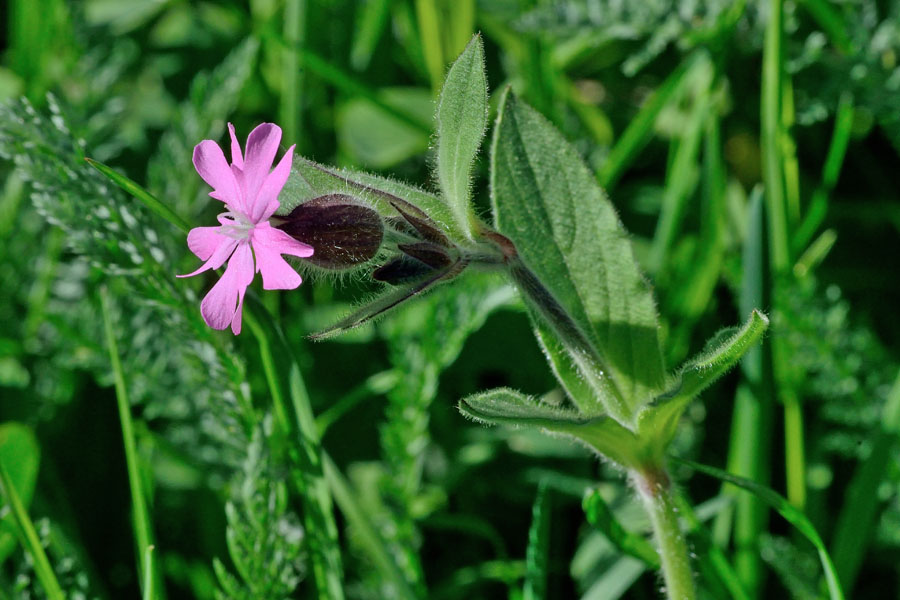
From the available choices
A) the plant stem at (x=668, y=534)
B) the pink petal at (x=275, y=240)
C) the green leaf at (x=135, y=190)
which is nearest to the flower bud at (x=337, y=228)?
the pink petal at (x=275, y=240)

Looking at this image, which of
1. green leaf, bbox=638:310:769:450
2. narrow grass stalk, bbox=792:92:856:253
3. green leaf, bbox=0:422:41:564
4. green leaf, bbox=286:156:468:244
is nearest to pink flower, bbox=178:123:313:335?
green leaf, bbox=286:156:468:244

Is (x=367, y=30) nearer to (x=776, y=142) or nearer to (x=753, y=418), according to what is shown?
(x=776, y=142)

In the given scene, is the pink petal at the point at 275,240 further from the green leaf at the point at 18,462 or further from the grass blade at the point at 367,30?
the grass blade at the point at 367,30

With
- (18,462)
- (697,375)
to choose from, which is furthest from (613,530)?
(18,462)

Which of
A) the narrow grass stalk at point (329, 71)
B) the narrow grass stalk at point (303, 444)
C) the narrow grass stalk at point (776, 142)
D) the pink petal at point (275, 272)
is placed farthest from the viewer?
the narrow grass stalk at point (329, 71)

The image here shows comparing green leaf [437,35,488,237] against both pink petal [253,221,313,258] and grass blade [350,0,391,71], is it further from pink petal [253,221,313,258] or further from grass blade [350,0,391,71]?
grass blade [350,0,391,71]
